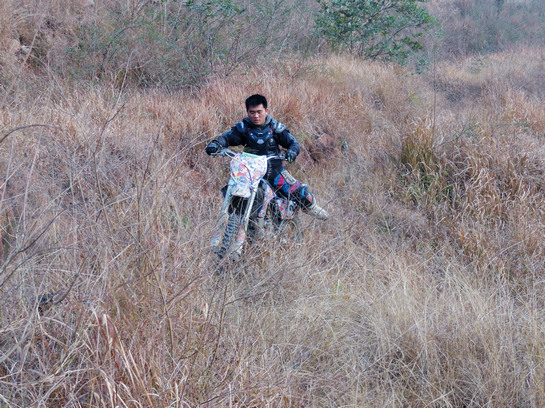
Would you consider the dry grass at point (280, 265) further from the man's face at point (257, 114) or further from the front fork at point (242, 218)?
the man's face at point (257, 114)

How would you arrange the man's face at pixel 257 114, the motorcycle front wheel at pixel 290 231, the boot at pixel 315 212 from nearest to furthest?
1. the man's face at pixel 257 114
2. the motorcycle front wheel at pixel 290 231
3. the boot at pixel 315 212

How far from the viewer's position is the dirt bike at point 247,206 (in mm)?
3412

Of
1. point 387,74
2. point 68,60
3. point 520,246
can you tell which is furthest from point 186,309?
point 387,74

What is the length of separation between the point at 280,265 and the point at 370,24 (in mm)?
8092

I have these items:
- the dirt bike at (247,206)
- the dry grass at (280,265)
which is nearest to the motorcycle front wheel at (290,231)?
the dirt bike at (247,206)

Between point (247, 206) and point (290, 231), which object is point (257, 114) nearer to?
point (247, 206)

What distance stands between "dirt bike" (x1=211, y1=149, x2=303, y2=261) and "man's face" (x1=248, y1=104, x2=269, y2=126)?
0.37m

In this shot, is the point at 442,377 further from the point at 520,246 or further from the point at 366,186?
the point at 366,186

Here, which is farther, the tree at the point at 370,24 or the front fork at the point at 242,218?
the tree at the point at 370,24

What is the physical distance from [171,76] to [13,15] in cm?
274

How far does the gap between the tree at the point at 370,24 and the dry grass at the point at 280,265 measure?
3.09m

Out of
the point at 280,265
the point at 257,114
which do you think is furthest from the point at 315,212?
the point at 257,114

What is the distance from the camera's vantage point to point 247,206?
3518 millimetres

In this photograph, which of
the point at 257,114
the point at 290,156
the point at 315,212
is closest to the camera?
the point at 290,156
